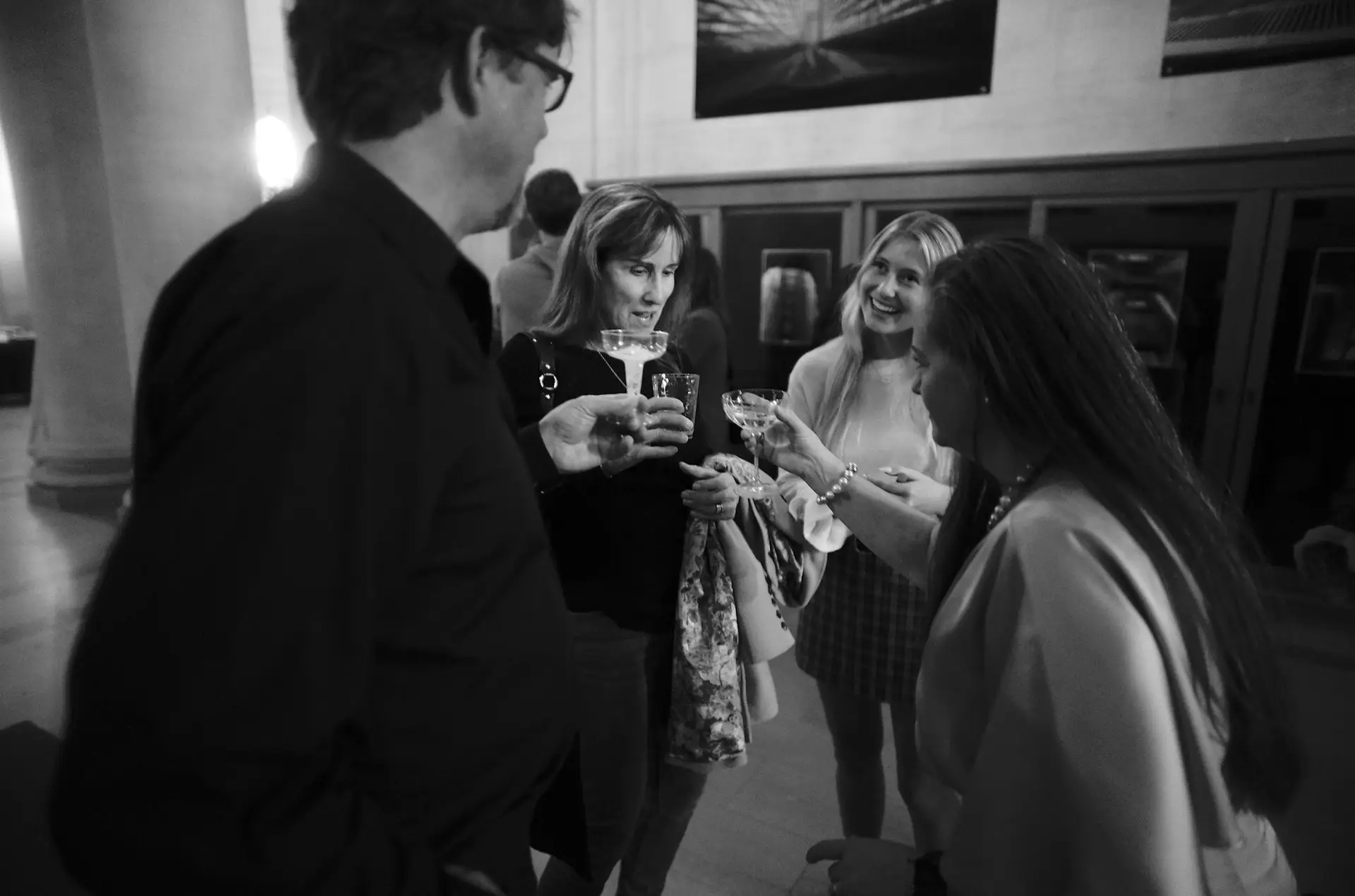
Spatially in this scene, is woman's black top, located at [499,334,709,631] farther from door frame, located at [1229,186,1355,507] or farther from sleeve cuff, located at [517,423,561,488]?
door frame, located at [1229,186,1355,507]

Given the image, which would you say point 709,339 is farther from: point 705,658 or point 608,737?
point 608,737

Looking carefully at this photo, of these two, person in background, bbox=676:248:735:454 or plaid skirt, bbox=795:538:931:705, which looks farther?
person in background, bbox=676:248:735:454

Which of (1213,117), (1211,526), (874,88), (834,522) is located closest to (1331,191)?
(1213,117)

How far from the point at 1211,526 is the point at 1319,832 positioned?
222cm

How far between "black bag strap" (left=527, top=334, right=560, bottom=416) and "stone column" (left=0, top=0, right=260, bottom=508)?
4086 millimetres

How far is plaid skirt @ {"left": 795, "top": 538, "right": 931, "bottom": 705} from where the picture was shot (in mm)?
2041

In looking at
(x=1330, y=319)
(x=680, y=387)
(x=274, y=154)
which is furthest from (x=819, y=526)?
(x=274, y=154)

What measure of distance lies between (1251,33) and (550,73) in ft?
15.1

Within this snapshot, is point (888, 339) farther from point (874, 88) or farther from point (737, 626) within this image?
point (874, 88)

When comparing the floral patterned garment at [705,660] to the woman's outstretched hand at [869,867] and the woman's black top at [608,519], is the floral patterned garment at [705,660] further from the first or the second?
the woman's outstretched hand at [869,867]

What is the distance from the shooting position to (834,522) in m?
1.98

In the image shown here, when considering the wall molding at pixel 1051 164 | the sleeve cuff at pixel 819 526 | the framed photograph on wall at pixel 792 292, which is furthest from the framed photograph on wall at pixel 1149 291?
the sleeve cuff at pixel 819 526

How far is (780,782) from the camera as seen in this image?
2.75 metres

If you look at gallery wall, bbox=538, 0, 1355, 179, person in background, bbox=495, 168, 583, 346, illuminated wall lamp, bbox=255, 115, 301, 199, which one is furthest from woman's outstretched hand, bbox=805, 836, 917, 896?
illuminated wall lamp, bbox=255, 115, 301, 199
